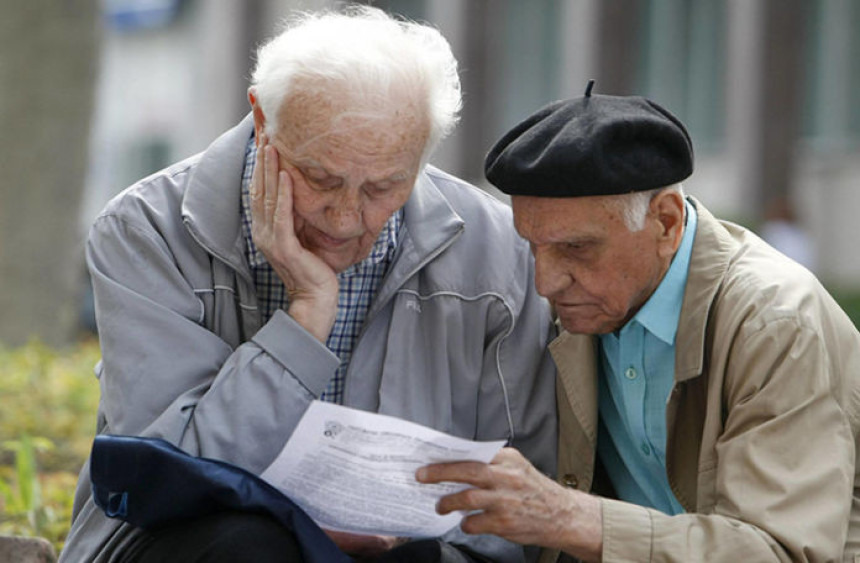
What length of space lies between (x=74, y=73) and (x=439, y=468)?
693 centimetres

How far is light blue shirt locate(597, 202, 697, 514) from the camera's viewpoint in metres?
3.27

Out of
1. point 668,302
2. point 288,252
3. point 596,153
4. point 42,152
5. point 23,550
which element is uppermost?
point 596,153

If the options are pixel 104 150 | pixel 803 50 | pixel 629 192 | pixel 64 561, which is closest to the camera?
pixel 629 192

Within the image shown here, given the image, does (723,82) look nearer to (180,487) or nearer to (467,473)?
(467,473)

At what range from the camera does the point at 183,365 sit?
3.26 metres

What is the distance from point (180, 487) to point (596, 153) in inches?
44.4

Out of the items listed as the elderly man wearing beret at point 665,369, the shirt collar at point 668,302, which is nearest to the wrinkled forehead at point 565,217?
the elderly man wearing beret at point 665,369

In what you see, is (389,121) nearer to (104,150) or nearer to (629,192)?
(629,192)

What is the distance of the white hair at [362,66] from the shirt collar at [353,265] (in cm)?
19

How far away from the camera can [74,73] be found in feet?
30.2

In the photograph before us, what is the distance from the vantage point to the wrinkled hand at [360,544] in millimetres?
3275

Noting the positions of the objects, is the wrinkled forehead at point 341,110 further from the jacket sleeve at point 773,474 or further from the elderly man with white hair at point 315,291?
the jacket sleeve at point 773,474

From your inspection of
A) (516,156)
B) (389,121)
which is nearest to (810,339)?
(516,156)

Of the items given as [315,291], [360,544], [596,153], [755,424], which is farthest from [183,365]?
[755,424]
